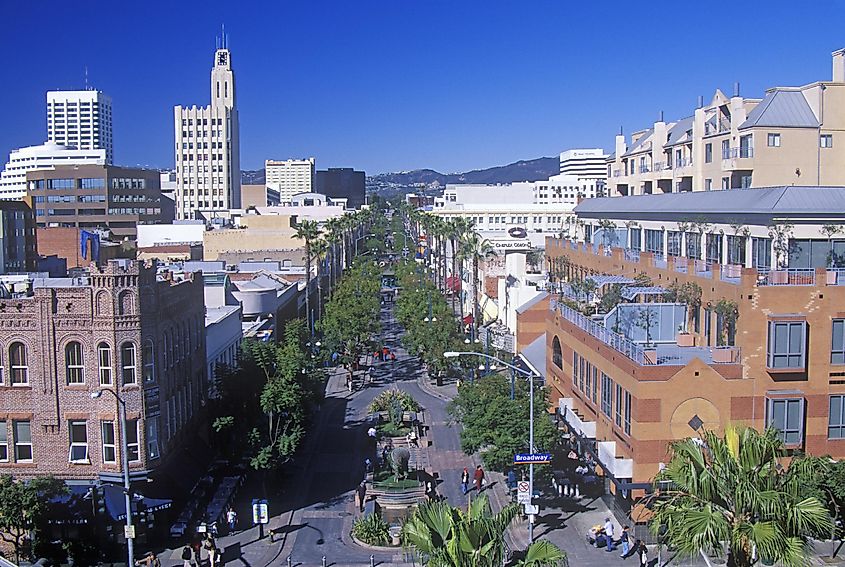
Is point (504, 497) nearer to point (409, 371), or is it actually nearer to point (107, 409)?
point (107, 409)

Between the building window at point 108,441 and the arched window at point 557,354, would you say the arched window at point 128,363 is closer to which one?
the building window at point 108,441

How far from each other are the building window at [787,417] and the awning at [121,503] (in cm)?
2261

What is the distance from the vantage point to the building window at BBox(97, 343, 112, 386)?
3428cm

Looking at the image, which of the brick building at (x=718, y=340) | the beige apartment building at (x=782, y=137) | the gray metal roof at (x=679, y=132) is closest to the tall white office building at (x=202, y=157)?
the gray metal roof at (x=679, y=132)

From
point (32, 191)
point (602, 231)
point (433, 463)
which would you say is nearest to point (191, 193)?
point (32, 191)

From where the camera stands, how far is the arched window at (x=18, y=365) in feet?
113

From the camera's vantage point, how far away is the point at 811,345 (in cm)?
3503

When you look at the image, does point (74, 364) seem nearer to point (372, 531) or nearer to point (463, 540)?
point (372, 531)

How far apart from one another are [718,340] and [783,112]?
2149 cm

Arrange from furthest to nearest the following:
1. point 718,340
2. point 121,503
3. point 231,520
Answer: point 718,340, point 231,520, point 121,503

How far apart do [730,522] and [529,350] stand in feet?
132

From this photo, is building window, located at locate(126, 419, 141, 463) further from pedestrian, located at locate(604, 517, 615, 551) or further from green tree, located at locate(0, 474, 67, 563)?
pedestrian, located at locate(604, 517, 615, 551)

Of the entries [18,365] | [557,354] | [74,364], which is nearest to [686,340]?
[557,354]

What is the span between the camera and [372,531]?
115 ft
